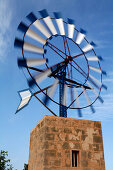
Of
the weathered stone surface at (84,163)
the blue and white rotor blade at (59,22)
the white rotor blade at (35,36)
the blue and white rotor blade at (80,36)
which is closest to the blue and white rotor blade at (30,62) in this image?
the white rotor blade at (35,36)

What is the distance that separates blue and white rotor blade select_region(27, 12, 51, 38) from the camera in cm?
984

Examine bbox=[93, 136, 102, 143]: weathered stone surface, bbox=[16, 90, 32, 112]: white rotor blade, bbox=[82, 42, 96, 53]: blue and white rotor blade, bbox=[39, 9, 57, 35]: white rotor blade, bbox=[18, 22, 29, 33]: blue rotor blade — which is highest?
bbox=[39, 9, 57, 35]: white rotor blade

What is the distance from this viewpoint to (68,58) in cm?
1145

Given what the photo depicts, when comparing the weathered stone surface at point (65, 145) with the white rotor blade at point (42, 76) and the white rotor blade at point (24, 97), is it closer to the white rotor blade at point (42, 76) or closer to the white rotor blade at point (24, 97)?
the white rotor blade at point (42, 76)

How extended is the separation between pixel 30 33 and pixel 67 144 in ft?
20.7

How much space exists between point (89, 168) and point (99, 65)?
22.3ft

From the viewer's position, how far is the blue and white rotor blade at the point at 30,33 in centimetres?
955

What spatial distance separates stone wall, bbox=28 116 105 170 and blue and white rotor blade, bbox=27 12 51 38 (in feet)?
17.0

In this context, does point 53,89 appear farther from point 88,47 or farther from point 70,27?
point 70,27

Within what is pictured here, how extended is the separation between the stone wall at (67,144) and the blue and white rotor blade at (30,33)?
463cm

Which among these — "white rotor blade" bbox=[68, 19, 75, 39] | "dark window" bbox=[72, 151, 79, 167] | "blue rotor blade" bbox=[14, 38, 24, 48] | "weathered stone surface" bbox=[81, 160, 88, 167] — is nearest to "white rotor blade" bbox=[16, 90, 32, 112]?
"blue rotor blade" bbox=[14, 38, 24, 48]

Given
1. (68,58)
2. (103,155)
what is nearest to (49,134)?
(103,155)

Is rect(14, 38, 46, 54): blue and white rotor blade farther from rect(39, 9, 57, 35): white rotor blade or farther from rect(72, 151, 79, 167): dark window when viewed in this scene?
rect(72, 151, 79, 167): dark window

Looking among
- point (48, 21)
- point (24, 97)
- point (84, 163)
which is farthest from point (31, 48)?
point (84, 163)
